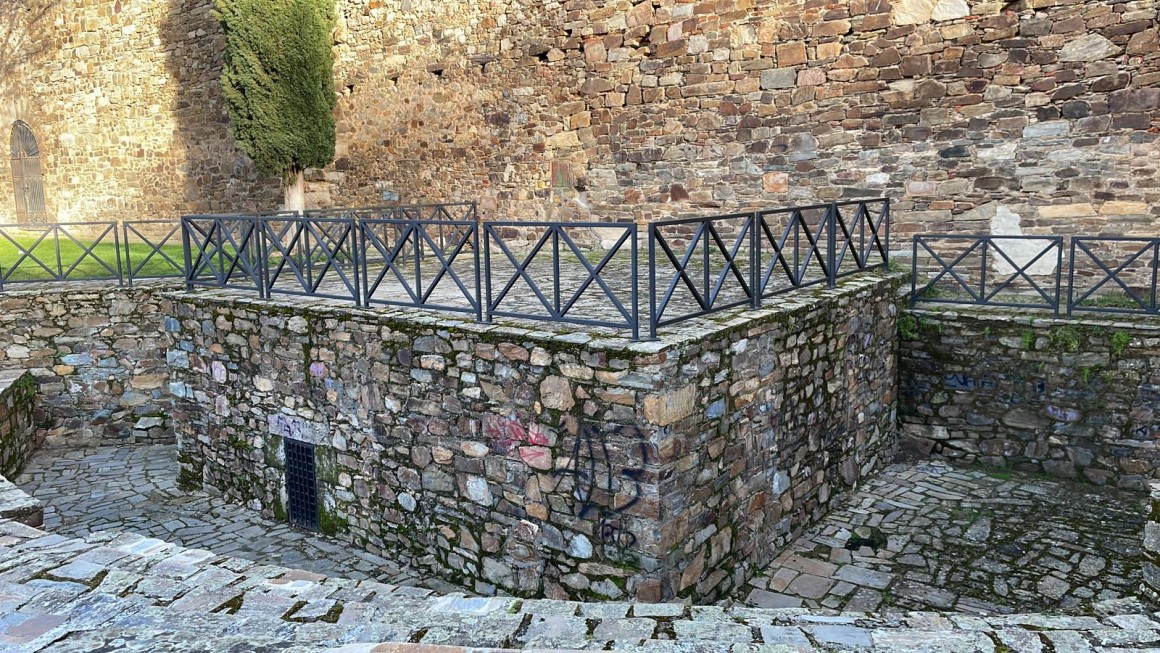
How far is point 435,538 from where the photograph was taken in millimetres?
5355

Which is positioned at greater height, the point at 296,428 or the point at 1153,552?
the point at 296,428

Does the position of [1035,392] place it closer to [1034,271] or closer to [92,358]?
[1034,271]

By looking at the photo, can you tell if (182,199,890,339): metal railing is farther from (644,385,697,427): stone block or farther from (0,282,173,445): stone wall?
(0,282,173,445): stone wall

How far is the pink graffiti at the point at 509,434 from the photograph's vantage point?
15.5 feet

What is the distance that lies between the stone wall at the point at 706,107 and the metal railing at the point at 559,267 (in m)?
0.62

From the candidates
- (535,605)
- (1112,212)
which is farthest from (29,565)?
(1112,212)

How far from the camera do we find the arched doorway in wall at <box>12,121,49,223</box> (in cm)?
1672

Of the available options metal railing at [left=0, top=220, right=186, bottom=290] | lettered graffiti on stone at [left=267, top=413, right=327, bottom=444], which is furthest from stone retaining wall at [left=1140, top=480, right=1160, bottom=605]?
metal railing at [left=0, top=220, right=186, bottom=290]

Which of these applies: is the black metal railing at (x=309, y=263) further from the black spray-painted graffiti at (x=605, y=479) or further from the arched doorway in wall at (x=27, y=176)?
the arched doorway in wall at (x=27, y=176)

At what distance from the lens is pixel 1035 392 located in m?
6.60

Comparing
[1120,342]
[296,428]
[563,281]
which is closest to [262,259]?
[296,428]

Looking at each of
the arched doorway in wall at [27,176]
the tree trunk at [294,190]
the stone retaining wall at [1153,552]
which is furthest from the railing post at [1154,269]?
the arched doorway in wall at [27,176]

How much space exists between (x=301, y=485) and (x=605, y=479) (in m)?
2.75

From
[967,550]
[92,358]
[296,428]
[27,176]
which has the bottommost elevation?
[967,550]
